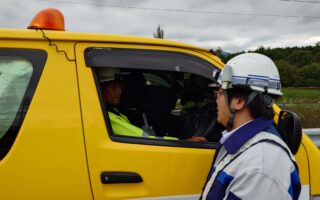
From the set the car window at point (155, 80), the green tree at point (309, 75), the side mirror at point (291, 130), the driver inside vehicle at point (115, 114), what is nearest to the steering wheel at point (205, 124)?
the driver inside vehicle at point (115, 114)

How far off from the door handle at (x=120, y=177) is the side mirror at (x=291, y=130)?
2.67 ft

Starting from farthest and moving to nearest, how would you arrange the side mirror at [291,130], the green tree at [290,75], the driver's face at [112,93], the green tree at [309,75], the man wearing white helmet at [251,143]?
1. the green tree at [309,75]
2. the green tree at [290,75]
3. the driver's face at [112,93]
4. the side mirror at [291,130]
5. the man wearing white helmet at [251,143]

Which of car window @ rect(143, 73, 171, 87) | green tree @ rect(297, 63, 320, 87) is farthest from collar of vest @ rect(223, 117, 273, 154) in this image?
green tree @ rect(297, 63, 320, 87)

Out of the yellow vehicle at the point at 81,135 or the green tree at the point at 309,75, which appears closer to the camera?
the yellow vehicle at the point at 81,135

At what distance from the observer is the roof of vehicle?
2.04 meters

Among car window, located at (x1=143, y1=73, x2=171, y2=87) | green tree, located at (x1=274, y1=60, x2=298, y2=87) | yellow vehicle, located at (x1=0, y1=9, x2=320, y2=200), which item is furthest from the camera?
green tree, located at (x1=274, y1=60, x2=298, y2=87)

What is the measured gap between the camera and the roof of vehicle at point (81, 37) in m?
2.04

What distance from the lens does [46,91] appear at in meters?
1.99

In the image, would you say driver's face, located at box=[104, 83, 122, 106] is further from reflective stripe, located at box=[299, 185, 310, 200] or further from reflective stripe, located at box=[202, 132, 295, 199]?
reflective stripe, located at box=[299, 185, 310, 200]

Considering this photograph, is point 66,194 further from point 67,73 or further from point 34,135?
point 67,73

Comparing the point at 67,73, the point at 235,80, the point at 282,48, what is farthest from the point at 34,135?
the point at 282,48

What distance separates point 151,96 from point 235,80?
2.12 meters

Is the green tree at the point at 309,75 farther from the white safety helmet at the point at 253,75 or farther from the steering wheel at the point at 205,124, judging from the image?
the white safety helmet at the point at 253,75

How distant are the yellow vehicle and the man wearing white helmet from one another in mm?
358
